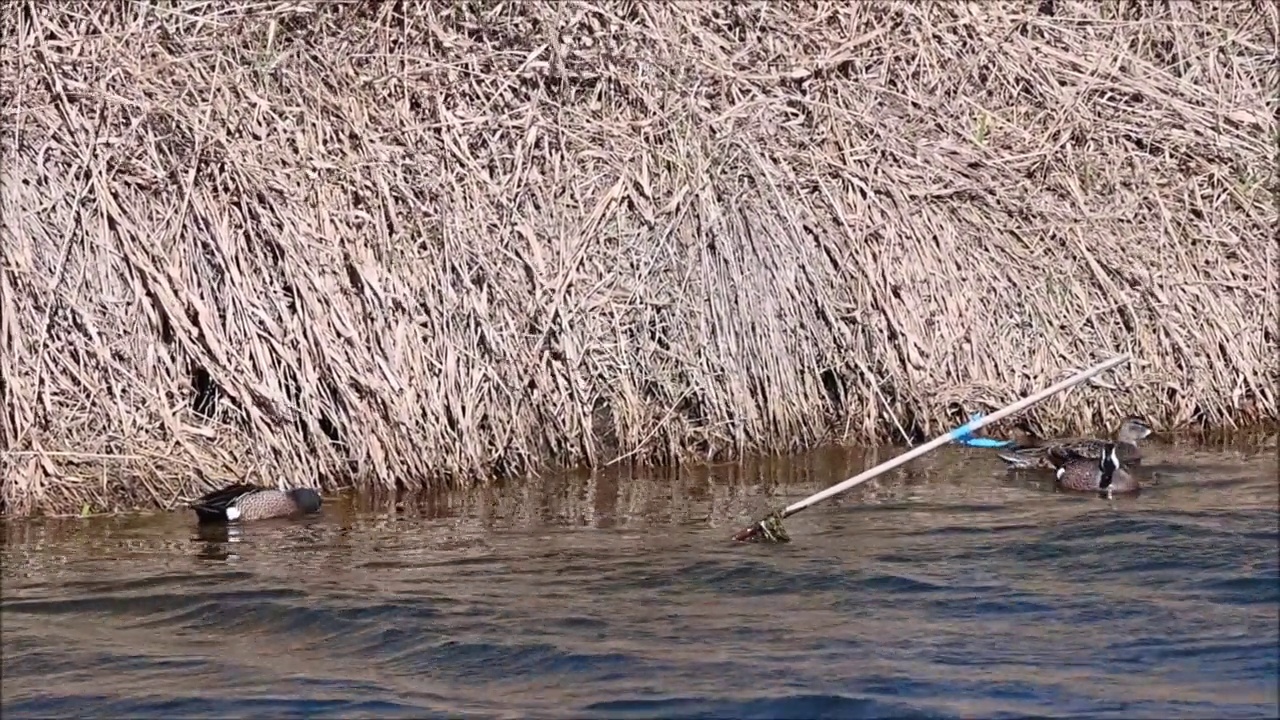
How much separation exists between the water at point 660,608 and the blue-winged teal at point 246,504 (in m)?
0.12

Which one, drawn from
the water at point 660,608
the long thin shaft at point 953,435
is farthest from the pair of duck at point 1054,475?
the long thin shaft at point 953,435

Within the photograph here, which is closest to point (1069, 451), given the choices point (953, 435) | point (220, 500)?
point (953, 435)

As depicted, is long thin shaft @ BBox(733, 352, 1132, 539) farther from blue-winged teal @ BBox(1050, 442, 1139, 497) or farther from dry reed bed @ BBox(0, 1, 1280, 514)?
dry reed bed @ BBox(0, 1, 1280, 514)

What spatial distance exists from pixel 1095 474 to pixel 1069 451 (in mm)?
442

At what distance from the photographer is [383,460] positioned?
28.9 ft

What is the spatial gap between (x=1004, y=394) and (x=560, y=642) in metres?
4.43

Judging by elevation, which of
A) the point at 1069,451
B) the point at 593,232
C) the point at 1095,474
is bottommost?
the point at 1095,474

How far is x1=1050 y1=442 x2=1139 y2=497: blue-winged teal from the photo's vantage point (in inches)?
353

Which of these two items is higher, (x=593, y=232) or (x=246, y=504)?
(x=593, y=232)

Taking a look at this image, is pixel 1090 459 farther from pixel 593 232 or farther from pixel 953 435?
pixel 593 232

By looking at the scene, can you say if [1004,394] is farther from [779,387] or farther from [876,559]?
[876,559]

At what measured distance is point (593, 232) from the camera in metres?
9.51

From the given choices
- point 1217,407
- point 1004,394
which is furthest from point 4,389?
point 1217,407

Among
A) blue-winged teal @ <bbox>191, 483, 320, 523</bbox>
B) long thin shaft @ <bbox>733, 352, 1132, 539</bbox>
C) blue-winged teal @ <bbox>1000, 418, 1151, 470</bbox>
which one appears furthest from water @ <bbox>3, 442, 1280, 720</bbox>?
blue-winged teal @ <bbox>1000, 418, 1151, 470</bbox>
